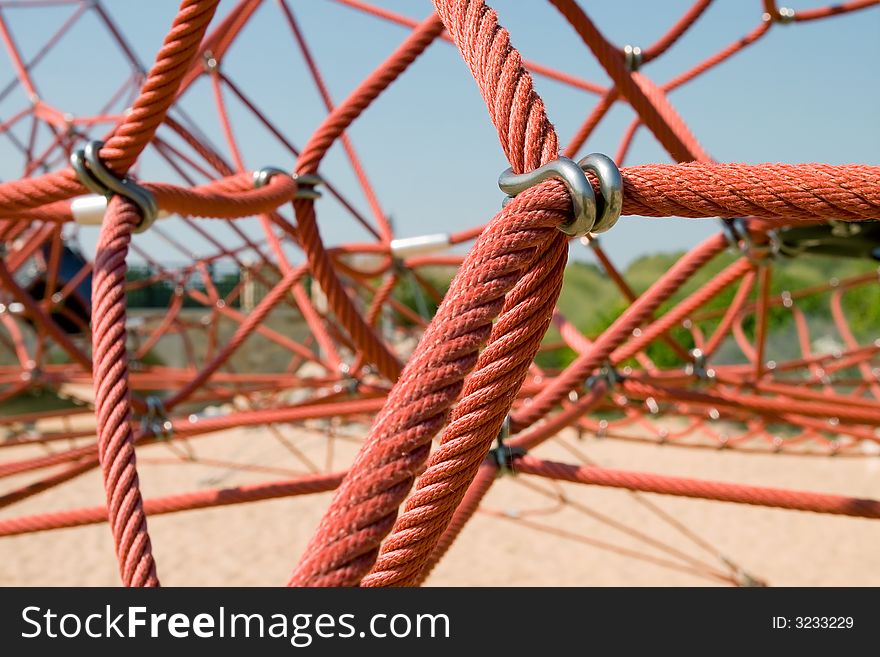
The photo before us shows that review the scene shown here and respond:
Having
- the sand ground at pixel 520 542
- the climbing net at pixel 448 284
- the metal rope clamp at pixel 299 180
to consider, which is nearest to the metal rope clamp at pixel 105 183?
the climbing net at pixel 448 284

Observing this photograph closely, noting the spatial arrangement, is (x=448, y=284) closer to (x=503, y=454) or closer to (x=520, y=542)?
(x=503, y=454)

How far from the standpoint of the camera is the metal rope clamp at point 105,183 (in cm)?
77

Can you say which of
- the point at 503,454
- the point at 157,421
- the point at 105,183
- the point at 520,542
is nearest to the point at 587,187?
the point at 105,183

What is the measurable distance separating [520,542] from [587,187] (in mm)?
3059

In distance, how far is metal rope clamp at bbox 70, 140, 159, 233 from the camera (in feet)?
2.54

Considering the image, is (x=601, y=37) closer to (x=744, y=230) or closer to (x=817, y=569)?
(x=744, y=230)

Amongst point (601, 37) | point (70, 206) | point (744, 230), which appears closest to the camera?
point (70, 206)

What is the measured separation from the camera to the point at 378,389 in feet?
6.30

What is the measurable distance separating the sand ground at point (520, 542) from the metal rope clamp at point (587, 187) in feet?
7.14

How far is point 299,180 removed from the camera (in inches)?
43.3

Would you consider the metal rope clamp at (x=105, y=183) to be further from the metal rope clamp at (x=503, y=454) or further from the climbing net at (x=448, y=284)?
the metal rope clamp at (x=503, y=454)

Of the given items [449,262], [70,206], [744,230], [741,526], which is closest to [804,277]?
[741,526]

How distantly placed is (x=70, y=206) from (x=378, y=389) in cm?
106
